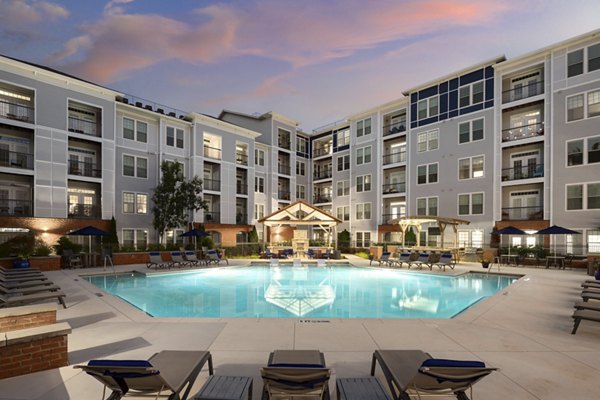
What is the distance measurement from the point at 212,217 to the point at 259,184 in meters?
7.13

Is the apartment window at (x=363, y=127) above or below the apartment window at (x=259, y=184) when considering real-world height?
above

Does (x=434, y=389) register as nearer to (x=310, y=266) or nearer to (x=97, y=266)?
(x=310, y=266)

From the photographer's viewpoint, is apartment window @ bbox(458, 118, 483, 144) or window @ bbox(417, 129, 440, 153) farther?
window @ bbox(417, 129, 440, 153)

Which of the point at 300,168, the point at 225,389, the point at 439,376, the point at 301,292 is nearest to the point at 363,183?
the point at 300,168

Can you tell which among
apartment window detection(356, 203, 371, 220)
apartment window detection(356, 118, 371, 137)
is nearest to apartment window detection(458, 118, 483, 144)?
apartment window detection(356, 118, 371, 137)

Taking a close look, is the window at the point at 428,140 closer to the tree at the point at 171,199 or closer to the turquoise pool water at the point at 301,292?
the turquoise pool water at the point at 301,292

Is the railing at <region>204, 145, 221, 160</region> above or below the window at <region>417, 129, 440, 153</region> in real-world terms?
below

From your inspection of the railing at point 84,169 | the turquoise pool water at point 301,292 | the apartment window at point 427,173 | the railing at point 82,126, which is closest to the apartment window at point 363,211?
the apartment window at point 427,173

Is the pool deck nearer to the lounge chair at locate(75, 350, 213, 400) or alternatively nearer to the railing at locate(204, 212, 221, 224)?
the lounge chair at locate(75, 350, 213, 400)

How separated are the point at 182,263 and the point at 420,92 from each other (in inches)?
1008

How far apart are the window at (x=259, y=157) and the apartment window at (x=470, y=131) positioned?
65.6 ft

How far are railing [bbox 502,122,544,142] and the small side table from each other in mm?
27060

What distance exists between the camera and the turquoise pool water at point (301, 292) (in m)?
9.99

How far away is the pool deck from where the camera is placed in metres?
4.28
